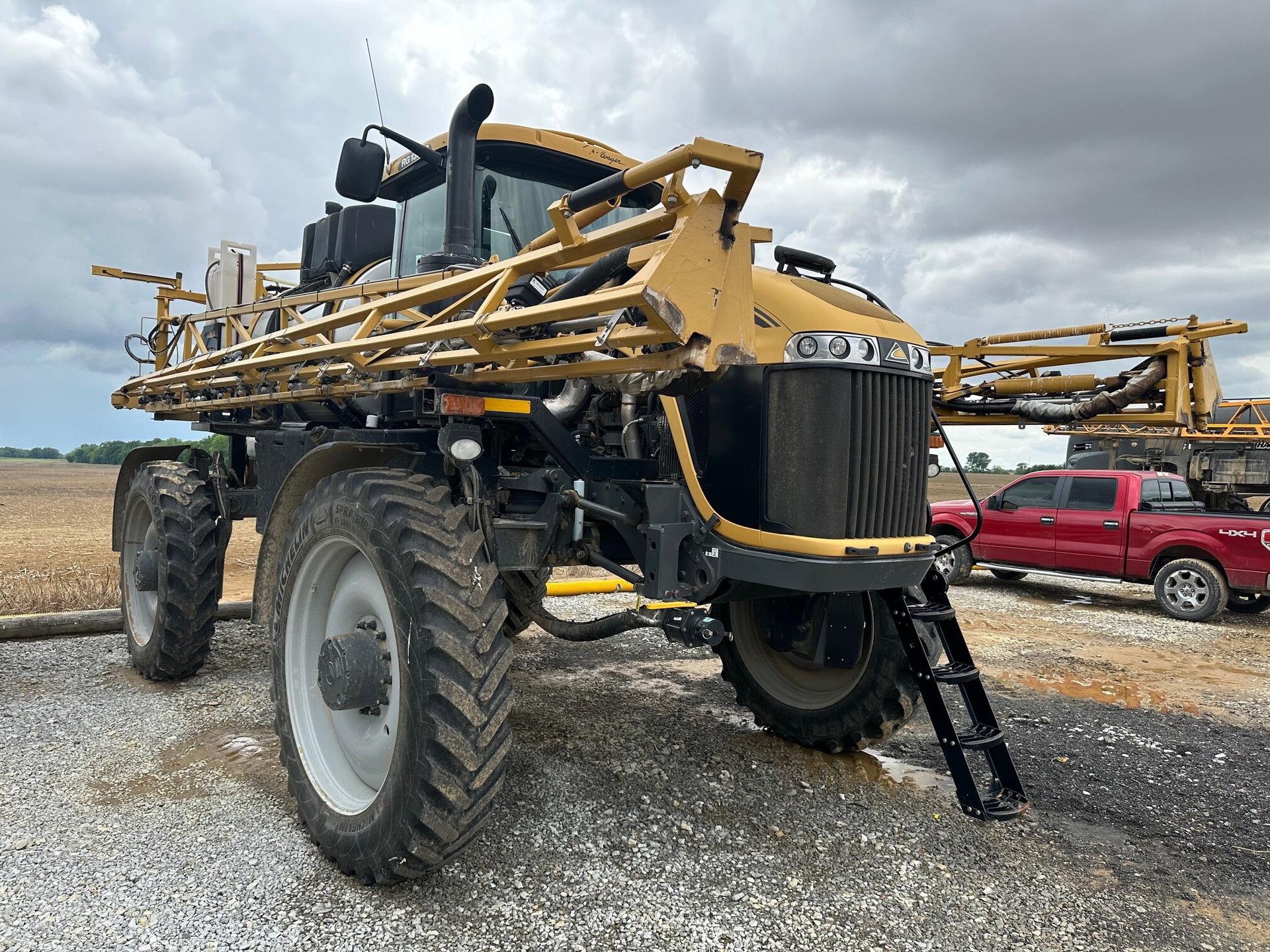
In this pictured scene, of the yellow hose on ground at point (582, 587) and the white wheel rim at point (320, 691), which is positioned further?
the yellow hose on ground at point (582, 587)

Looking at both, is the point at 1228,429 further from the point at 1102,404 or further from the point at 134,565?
the point at 134,565

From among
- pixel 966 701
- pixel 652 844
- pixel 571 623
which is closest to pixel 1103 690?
pixel 966 701

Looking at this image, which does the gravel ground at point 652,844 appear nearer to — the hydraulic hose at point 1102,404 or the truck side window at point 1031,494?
the hydraulic hose at point 1102,404

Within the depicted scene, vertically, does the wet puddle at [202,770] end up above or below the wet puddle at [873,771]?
below

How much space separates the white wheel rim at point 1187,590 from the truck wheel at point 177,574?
10190 mm

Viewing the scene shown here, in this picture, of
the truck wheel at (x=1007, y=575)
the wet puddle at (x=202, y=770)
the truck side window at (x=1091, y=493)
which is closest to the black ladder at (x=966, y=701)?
the wet puddle at (x=202, y=770)

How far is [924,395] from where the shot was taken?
11.3ft

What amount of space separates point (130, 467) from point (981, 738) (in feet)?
20.8

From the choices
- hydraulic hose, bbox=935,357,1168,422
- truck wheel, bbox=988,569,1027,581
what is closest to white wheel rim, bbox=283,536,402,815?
hydraulic hose, bbox=935,357,1168,422

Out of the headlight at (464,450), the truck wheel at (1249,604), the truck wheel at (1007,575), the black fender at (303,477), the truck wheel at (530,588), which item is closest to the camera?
the headlight at (464,450)

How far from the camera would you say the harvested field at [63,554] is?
762 centimetres

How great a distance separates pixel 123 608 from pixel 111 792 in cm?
276

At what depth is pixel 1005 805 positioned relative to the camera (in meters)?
3.72

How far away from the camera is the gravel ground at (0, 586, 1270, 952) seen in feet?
9.37
